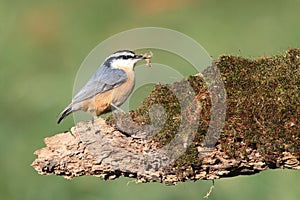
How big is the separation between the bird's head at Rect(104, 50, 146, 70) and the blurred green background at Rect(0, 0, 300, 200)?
2.78 feet

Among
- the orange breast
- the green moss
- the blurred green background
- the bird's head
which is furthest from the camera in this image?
the blurred green background

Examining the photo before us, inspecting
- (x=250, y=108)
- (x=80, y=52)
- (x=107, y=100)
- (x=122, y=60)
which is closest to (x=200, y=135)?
(x=250, y=108)

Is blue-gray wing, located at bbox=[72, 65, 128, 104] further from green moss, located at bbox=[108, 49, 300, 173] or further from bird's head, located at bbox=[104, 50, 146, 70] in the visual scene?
green moss, located at bbox=[108, 49, 300, 173]

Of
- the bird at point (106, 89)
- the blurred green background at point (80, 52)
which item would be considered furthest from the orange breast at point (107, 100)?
the blurred green background at point (80, 52)

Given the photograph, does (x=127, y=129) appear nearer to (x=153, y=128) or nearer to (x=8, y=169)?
(x=153, y=128)

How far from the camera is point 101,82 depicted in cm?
521

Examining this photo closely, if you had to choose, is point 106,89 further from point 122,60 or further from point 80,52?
point 80,52

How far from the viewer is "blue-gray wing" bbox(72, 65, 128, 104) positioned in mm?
5148

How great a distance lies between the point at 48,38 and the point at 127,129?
19.0 feet

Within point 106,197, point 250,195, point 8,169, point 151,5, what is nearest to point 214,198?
point 250,195

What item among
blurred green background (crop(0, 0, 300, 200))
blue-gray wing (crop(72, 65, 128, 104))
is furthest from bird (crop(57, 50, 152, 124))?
blurred green background (crop(0, 0, 300, 200))

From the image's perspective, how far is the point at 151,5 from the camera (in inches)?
422

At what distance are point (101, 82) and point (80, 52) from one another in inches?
147

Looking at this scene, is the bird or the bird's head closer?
the bird
